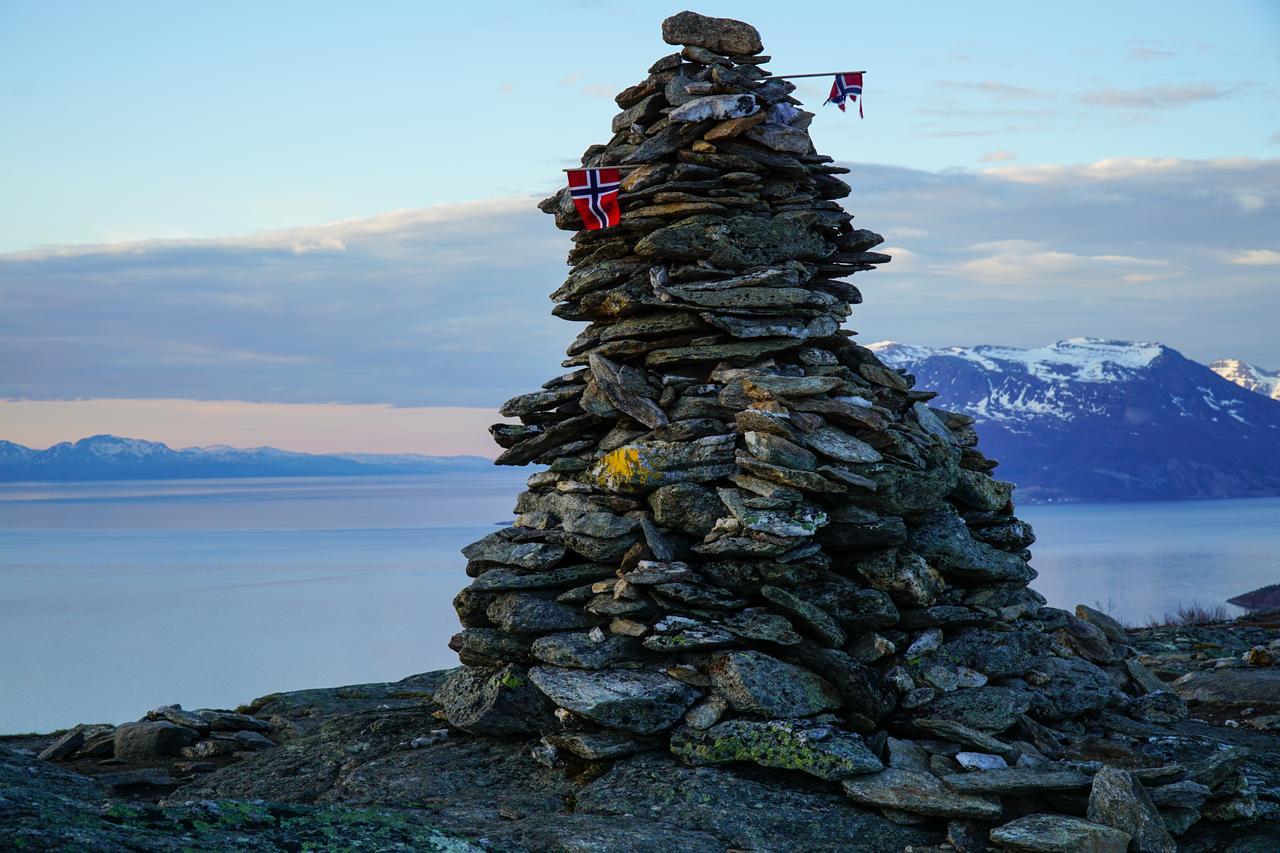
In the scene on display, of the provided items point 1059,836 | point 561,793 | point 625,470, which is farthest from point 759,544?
point 1059,836

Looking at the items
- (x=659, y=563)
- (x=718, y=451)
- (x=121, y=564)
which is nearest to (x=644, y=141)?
(x=718, y=451)

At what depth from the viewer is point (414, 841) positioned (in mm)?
10664

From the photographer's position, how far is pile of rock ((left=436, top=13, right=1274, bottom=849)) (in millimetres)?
13727

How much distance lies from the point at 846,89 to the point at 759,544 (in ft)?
27.9

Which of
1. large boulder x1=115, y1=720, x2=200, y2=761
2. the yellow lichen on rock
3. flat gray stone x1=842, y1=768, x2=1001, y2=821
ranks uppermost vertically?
the yellow lichen on rock

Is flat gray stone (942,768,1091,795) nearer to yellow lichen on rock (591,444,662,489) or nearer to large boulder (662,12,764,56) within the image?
yellow lichen on rock (591,444,662,489)

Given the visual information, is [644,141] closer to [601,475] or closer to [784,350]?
[784,350]

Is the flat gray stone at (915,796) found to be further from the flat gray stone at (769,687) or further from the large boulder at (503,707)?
the large boulder at (503,707)

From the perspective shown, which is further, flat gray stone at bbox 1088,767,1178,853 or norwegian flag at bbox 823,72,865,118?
norwegian flag at bbox 823,72,865,118

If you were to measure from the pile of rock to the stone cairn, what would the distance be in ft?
0.14

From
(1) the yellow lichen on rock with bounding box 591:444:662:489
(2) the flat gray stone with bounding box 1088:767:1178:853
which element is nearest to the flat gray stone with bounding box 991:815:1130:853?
(2) the flat gray stone with bounding box 1088:767:1178:853

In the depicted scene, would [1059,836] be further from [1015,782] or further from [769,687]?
[769,687]

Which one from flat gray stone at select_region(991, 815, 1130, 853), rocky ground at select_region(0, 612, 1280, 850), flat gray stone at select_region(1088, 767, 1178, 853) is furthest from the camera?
flat gray stone at select_region(1088, 767, 1178, 853)

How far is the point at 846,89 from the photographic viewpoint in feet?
61.6
